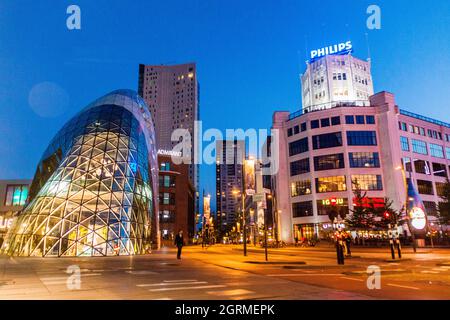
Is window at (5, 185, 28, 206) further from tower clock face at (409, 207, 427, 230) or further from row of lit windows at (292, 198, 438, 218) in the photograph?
tower clock face at (409, 207, 427, 230)

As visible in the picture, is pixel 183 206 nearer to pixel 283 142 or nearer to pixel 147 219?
pixel 283 142

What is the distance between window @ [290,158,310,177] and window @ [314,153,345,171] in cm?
247

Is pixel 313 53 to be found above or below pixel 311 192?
above

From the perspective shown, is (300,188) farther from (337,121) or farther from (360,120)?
(360,120)

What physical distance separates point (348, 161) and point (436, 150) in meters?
27.7

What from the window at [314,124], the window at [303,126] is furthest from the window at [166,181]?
the window at [314,124]

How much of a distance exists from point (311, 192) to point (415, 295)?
64217 millimetres

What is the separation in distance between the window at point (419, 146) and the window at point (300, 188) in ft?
86.1

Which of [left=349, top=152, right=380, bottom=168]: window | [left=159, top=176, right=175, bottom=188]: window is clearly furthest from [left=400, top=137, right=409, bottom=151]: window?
[left=159, top=176, right=175, bottom=188]: window

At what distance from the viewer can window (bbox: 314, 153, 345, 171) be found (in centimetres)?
6956

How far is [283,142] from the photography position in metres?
80.4

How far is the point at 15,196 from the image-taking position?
261ft

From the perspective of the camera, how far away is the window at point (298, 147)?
245ft
